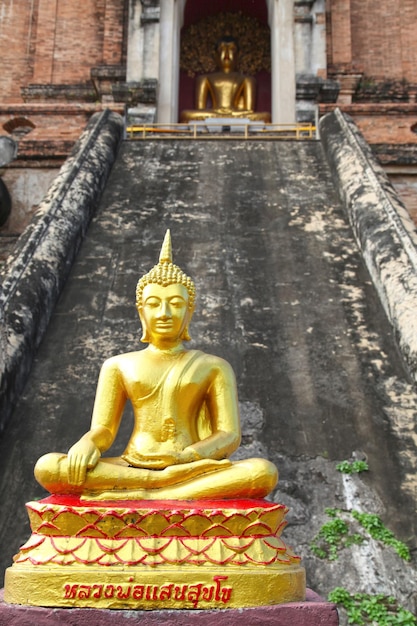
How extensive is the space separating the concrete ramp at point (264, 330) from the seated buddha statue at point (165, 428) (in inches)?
49.0

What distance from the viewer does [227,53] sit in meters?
15.2

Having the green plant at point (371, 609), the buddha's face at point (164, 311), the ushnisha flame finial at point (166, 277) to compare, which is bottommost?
the green plant at point (371, 609)

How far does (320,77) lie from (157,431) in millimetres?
10149

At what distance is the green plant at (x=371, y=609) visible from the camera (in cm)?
364

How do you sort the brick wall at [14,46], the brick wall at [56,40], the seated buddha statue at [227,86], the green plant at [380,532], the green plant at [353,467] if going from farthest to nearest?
1. the seated buddha statue at [227,86]
2. the brick wall at [14,46]
3. the brick wall at [56,40]
4. the green plant at [353,467]
5. the green plant at [380,532]

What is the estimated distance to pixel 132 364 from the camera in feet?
11.0

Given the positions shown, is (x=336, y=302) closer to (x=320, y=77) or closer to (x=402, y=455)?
(x=402, y=455)

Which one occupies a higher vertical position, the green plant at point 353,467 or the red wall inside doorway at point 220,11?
the red wall inside doorway at point 220,11

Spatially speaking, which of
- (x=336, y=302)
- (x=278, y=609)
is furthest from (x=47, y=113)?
(x=278, y=609)

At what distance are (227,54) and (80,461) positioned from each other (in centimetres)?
1365

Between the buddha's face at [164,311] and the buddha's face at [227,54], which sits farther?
the buddha's face at [227,54]

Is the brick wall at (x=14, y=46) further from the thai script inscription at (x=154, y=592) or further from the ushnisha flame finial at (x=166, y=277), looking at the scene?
the thai script inscription at (x=154, y=592)

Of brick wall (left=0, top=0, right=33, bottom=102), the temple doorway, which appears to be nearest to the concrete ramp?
the temple doorway

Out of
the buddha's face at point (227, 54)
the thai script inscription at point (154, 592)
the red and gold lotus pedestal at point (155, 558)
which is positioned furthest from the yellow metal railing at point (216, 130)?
the thai script inscription at point (154, 592)
